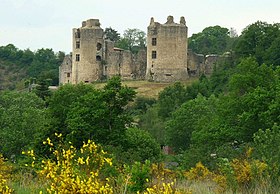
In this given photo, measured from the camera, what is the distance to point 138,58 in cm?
7925

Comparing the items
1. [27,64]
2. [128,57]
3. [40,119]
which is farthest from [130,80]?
[27,64]

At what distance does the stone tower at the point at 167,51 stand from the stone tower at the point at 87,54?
239 inches

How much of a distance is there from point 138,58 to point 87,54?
669 cm

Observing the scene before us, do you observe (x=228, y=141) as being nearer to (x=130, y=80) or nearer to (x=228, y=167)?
(x=228, y=167)

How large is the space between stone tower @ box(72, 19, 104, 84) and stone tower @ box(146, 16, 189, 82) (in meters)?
6.08

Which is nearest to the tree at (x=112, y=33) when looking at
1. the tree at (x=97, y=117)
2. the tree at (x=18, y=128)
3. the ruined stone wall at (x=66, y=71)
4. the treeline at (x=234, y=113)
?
the ruined stone wall at (x=66, y=71)

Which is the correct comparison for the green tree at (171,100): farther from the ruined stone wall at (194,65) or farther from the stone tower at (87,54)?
the ruined stone wall at (194,65)

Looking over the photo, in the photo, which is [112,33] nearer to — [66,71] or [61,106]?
[66,71]

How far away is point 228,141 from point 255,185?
1636 centimetres

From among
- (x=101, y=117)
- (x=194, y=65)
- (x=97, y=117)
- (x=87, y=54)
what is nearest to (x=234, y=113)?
(x=101, y=117)

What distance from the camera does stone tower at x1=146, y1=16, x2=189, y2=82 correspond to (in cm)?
7469

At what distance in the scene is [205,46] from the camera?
380 feet

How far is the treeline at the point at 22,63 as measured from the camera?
121125mm

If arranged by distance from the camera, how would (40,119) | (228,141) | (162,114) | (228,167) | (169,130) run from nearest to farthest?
(228,167)
(228,141)
(40,119)
(169,130)
(162,114)
